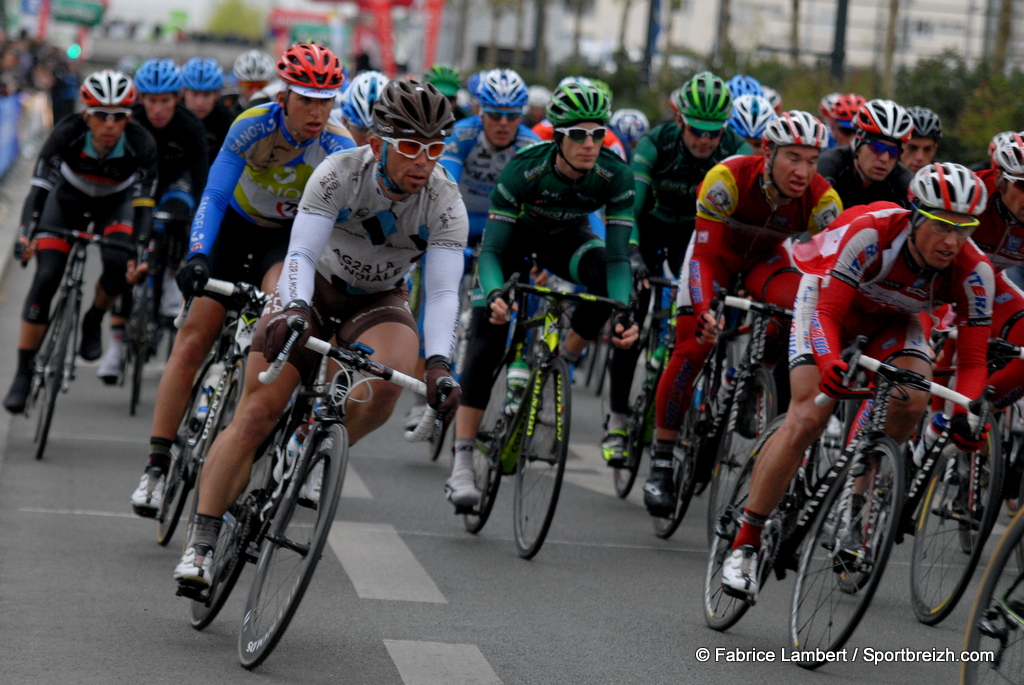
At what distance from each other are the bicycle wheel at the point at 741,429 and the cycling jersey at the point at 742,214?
1.63ft

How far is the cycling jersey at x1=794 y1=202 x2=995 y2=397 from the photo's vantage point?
5738 mm

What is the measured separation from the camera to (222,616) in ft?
19.0

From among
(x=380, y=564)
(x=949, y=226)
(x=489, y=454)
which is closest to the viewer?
(x=949, y=226)

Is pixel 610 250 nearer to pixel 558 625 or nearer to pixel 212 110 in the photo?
pixel 558 625

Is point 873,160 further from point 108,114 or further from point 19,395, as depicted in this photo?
point 19,395

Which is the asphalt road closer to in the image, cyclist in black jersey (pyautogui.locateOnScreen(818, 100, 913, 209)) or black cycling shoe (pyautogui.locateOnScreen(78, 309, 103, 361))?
black cycling shoe (pyautogui.locateOnScreen(78, 309, 103, 361))

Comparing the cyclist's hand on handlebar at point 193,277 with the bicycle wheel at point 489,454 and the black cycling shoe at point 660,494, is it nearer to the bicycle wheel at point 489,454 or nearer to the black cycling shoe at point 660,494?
the bicycle wheel at point 489,454

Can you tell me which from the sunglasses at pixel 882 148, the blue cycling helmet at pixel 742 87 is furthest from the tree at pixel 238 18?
the sunglasses at pixel 882 148

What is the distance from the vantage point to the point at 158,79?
33.0 ft

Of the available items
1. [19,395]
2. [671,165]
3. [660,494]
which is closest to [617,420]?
[660,494]

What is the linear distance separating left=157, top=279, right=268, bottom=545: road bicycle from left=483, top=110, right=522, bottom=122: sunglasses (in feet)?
9.78

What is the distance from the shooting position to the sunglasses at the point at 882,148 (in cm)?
788

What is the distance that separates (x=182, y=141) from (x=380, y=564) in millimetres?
4503

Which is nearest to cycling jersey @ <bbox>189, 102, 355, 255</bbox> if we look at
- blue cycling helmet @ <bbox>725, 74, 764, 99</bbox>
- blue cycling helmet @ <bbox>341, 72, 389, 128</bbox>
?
blue cycling helmet @ <bbox>341, 72, 389, 128</bbox>
